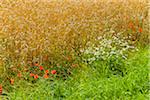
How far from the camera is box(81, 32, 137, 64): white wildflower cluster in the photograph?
4.46 metres

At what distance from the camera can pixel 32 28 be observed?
4914mm

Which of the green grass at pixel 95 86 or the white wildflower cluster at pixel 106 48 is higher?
the white wildflower cluster at pixel 106 48

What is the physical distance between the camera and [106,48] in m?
4.57

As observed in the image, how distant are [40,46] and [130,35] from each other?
1252mm

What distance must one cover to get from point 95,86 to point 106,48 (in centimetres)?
78

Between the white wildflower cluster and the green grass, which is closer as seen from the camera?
the green grass

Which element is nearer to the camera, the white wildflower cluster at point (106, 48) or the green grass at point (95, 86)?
the green grass at point (95, 86)

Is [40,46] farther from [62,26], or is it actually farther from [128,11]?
[128,11]

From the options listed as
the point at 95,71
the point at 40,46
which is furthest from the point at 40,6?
the point at 95,71

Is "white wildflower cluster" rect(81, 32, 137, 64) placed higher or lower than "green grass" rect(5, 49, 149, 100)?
higher

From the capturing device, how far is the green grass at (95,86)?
373 centimetres

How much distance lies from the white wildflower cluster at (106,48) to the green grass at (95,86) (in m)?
0.11

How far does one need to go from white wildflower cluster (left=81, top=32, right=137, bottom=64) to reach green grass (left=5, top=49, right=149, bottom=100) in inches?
4.5

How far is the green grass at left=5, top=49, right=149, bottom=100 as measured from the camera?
12.2ft
